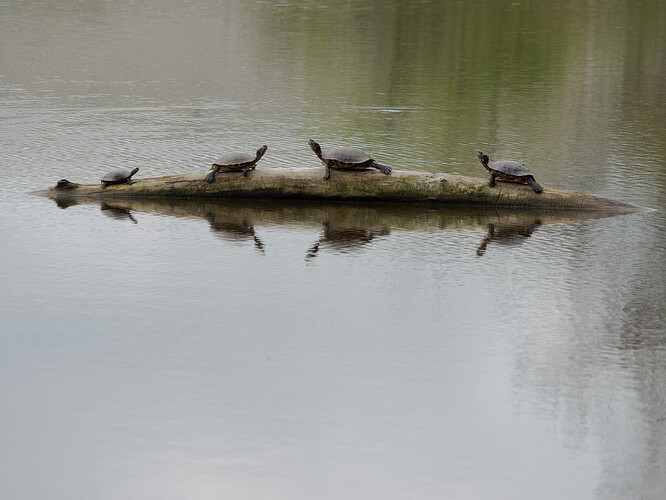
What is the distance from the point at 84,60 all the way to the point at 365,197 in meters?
18.2

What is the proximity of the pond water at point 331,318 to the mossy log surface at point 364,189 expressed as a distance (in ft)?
0.68

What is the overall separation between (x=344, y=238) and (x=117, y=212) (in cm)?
327

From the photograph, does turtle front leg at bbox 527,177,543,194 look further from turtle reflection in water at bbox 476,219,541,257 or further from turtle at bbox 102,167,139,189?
turtle at bbox 102,167,139,189

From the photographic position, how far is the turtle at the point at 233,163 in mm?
11812

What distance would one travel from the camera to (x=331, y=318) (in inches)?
316

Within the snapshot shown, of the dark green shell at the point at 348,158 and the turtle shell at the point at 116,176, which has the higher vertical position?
the dark green shell at the point at 348,158

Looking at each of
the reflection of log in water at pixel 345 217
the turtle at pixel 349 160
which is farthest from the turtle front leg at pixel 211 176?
the turtle at pixel 349 160

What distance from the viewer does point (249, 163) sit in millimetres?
12008

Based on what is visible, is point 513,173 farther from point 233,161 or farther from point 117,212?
point 117,212

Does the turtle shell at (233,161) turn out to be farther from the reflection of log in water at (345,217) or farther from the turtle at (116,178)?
the turtle at (116,178)

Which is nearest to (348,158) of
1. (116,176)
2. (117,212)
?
(117,212)

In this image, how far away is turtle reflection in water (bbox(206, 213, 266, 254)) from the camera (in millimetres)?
10539

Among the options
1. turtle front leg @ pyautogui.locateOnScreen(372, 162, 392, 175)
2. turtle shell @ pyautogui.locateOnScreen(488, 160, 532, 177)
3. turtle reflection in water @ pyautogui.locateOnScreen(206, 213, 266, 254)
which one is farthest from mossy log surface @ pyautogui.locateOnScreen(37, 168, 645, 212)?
turtle reflection in water @ pyautogui.locateOnScreen(206, 213, 266, 254)

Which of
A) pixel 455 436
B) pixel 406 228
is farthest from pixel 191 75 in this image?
pixel 455 436
